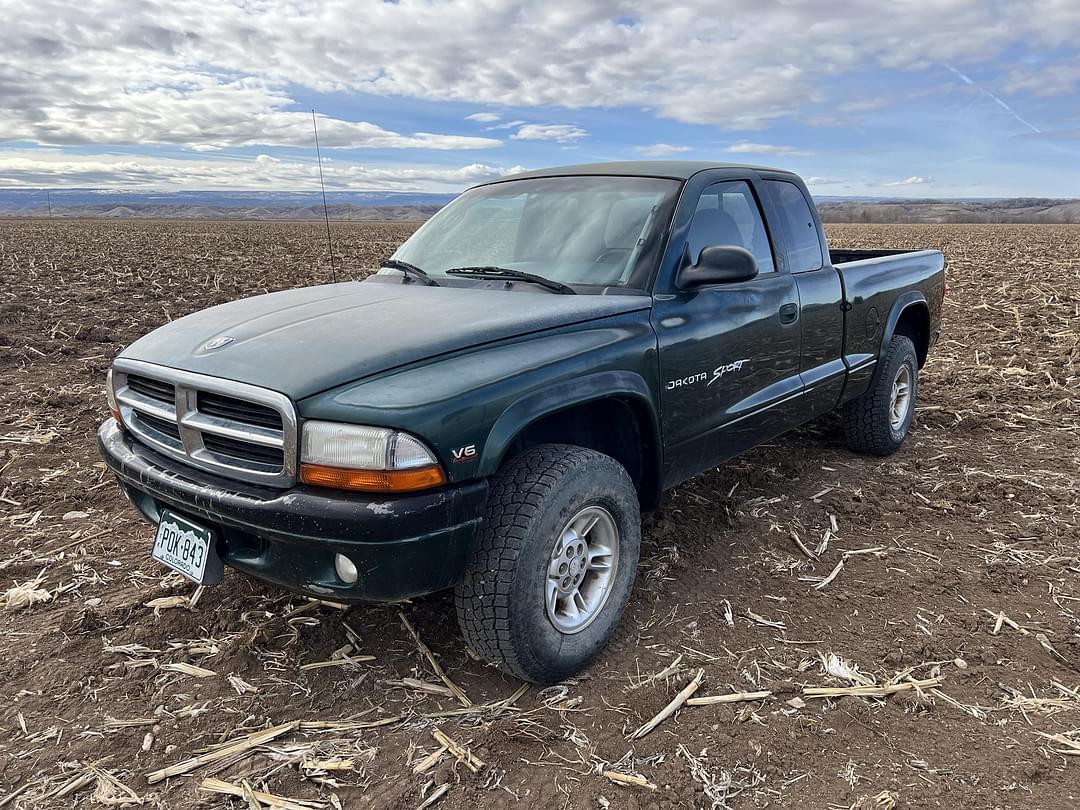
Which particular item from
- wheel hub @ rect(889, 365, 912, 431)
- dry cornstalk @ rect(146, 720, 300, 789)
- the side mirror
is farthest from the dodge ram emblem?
wheel hub @ rect(889, 365, 912, 431)

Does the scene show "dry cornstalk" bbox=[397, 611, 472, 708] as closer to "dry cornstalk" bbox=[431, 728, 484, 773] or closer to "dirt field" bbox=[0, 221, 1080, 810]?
"dirt field" bbox=[0, 221, 1080, 810]

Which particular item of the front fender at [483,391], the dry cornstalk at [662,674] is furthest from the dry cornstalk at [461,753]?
the front fender at [483,391]

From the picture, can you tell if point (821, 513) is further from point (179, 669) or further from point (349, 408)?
point (179, 669)

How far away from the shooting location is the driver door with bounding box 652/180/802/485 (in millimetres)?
3166

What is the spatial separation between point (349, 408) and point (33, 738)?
157 cm

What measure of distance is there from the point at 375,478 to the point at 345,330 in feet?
2.27

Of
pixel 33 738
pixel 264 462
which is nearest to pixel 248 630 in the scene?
pixel 33 738

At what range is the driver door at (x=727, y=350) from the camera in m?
3.17

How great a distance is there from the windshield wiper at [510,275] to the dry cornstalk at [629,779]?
178 centimetres

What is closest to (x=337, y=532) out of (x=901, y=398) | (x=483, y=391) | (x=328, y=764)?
(x=483, y=391)

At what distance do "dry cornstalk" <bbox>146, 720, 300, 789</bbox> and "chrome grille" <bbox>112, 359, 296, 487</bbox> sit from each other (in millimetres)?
842

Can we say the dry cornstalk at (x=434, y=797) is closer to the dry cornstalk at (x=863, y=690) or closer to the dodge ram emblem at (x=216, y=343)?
the dry cornstalk at (x=863, y=690)

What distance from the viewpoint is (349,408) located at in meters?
2.26

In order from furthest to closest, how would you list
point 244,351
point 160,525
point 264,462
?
point 160,525, point 244,351, point 264,462
